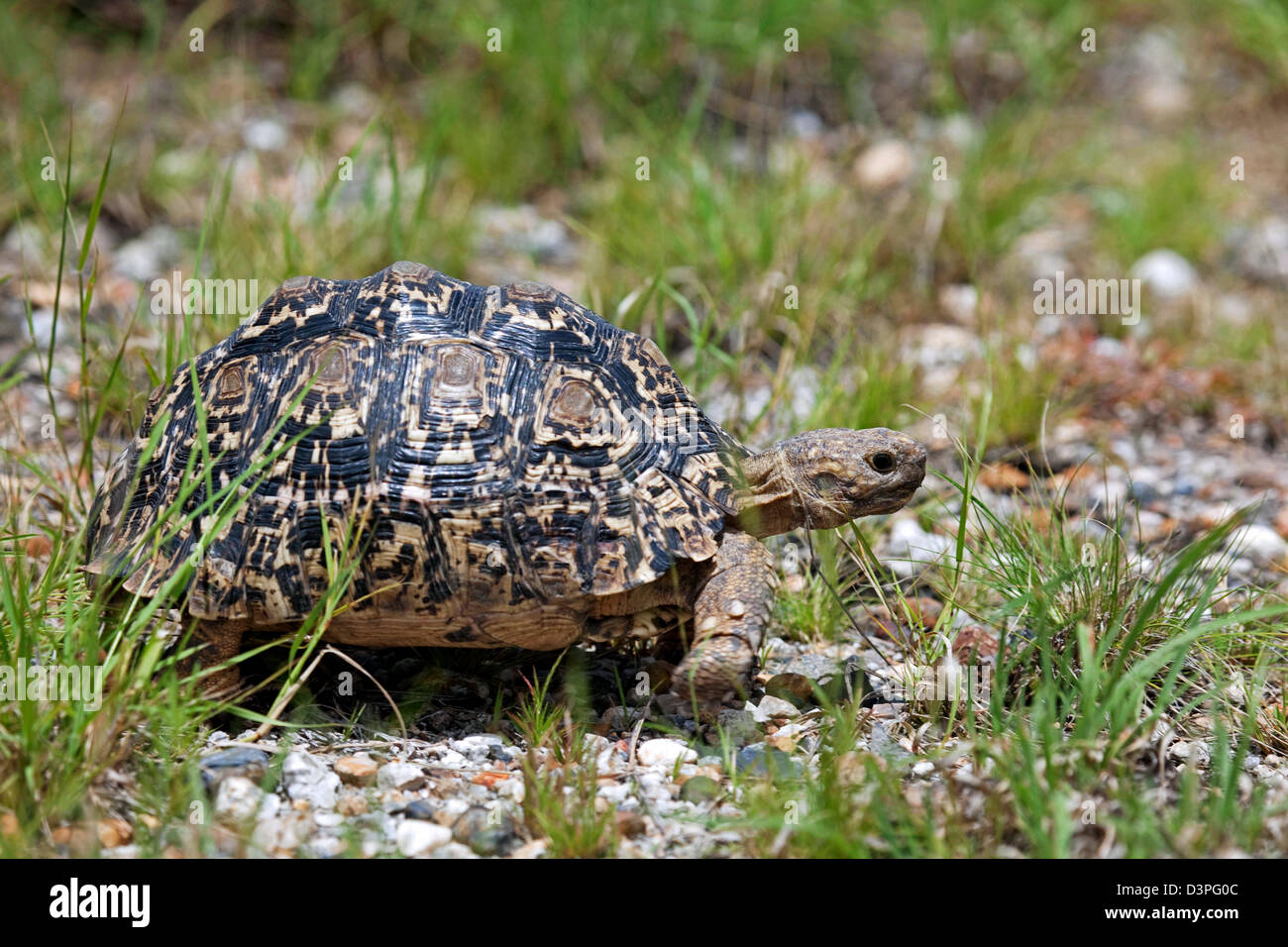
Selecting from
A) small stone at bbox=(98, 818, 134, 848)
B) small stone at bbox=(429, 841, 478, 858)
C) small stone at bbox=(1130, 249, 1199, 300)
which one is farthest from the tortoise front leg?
small stone at bbox=(1130, 249, 1199, 300)

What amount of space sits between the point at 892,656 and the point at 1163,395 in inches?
103

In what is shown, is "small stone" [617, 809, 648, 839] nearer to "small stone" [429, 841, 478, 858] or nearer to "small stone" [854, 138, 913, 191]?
"small stone" [429, 841, 478, 858]

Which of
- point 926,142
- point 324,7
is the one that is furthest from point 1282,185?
point 324,7

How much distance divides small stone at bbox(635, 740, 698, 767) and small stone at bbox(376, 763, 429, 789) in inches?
22.3

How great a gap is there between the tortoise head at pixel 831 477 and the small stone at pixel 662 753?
66cm

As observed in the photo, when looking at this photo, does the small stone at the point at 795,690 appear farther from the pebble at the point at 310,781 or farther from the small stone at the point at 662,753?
the pebble at the point at 310,781

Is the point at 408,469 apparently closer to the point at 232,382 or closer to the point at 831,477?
the point at 232,382

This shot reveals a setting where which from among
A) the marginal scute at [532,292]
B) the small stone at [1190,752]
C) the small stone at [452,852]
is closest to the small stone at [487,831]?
the small stone at [452,852]

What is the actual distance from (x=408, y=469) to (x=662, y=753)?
3.28 feet

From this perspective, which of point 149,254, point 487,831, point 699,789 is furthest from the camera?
point 149,254

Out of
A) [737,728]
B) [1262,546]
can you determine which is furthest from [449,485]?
[1262,546]

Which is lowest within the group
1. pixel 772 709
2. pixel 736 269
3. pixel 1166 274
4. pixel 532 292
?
pixel 772 709

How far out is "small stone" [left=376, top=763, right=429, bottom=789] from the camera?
288 centimetres

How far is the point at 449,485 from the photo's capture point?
298 cm
